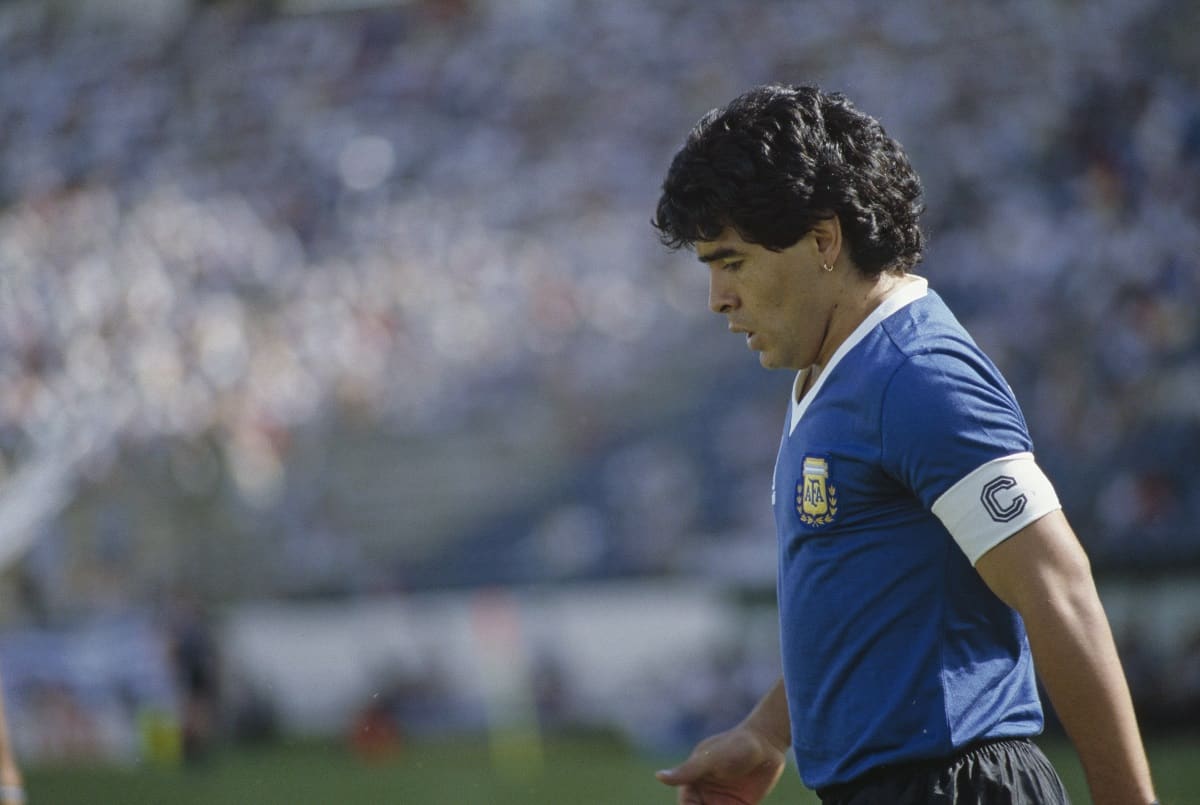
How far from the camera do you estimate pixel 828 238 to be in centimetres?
197

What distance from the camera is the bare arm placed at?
5.45 feet

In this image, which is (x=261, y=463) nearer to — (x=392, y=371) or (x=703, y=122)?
(x=392, y=371)

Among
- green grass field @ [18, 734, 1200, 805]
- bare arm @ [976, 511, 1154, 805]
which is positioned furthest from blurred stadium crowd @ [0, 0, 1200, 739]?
bare arm @ [976, 511, 1154, 805]

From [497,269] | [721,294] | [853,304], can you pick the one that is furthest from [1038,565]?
[497,269]

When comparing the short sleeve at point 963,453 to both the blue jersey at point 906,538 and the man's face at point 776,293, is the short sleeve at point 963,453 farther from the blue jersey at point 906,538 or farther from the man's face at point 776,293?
the man's face at point 776,293

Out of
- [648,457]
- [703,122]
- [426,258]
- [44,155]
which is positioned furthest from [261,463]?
[703,122]

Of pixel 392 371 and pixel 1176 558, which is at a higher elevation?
pixel 392 371

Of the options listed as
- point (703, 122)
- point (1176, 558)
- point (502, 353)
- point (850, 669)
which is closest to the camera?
point (850, 669)

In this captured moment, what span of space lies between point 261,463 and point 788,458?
34.7ft

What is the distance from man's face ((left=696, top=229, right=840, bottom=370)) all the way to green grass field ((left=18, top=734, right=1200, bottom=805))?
6.32m

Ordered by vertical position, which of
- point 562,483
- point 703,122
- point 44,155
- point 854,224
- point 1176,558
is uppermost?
point 44,155

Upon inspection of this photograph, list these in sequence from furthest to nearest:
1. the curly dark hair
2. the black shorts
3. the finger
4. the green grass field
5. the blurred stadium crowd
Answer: the blurred stadium crowd
the green grass field
the finger
the curly dark hair
the black shorts

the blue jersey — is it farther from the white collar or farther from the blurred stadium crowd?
the blurred stadium crowd

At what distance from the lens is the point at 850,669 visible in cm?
192
